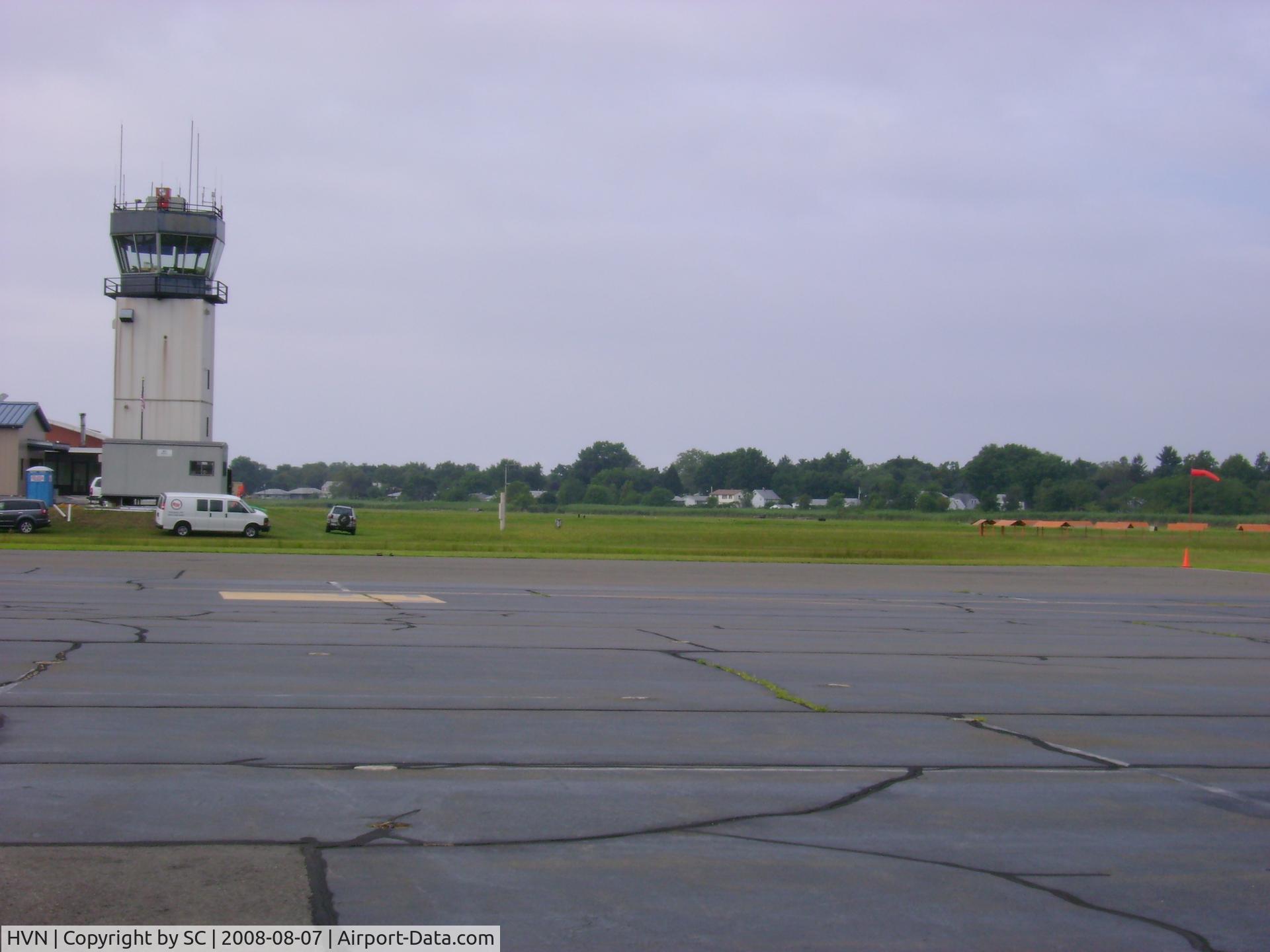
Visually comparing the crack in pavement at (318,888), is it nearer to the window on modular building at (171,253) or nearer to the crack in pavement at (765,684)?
the crack in pavement at (765,684)

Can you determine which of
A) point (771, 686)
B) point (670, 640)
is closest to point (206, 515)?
point (670, 640)

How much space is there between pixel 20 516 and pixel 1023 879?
158 feet

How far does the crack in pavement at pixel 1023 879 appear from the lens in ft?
17.9

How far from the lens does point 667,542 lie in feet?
208

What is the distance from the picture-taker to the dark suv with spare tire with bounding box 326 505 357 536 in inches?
2331

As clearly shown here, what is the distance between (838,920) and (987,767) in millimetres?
3873

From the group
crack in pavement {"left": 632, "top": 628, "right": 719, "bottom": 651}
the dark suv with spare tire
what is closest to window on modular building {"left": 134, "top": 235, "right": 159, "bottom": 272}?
the dark suv with spare tire

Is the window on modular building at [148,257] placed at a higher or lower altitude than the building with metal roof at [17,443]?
higher

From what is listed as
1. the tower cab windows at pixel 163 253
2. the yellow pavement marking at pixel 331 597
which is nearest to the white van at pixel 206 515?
the tower cab windows at pixel 163 253

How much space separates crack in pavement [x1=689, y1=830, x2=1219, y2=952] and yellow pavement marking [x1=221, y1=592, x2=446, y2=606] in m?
14.6

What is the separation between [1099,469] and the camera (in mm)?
197500

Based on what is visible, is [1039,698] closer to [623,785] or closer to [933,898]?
[623,785]

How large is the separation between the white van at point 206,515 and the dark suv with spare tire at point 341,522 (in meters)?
9.04

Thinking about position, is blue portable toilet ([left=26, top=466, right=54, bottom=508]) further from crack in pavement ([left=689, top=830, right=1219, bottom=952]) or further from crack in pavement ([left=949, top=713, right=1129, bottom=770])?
crack in pavement ([left=689, top=830, right=1219, bottom=952])
